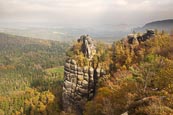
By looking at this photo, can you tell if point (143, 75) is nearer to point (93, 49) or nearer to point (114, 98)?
point (114, 98)

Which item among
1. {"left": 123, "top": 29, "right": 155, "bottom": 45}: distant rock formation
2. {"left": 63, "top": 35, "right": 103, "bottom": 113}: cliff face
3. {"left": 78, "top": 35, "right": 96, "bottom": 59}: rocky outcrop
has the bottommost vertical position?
{"left": 63, "top": 35, "right": 103, "bottom": 113}: cliff face

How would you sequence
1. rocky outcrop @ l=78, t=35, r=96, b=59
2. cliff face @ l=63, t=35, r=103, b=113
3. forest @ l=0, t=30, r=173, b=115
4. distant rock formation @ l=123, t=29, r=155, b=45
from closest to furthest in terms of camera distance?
forest @ l=0, t=30, r=173, b=115, cliff face @ l=63, t=35, r=103, b=113, rocky outcrop @ l=78, t=35, r=96, b=59, distant rock formation @ l=123, t=29, r=155, b=45

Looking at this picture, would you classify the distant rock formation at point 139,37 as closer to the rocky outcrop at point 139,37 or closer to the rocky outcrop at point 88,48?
the rocky outcrop at point 139,37

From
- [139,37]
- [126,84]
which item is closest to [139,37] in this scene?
[139,37]

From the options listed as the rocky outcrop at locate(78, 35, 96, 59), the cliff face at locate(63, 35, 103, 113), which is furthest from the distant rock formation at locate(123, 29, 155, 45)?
the cliff face at locate(63, 35, 103, 113)

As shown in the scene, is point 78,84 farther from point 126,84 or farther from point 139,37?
point 126,84

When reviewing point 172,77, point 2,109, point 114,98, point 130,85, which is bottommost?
point 2,109

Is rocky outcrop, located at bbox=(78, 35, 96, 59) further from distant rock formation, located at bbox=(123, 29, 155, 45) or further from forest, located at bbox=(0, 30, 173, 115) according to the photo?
distant rock formation, located at bbox=(123, 29, 155, 45)

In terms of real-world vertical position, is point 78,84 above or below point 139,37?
below

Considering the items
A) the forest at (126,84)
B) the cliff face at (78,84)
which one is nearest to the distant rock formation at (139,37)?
the forest at (126,84)

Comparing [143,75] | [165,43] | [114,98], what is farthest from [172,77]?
[165,43]

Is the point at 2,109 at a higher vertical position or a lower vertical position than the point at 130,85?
lower
